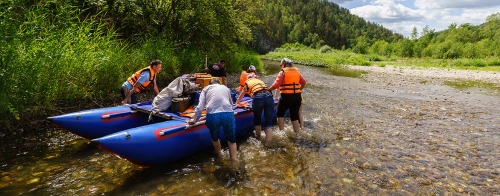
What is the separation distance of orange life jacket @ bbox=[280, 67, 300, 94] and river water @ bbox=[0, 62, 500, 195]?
1.20 m

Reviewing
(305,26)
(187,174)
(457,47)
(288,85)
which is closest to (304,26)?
(305,26)

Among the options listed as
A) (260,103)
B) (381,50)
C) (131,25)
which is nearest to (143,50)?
(131,25)

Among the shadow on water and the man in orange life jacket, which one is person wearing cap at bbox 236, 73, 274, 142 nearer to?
the shadow on water

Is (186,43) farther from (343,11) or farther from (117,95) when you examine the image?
(343,11)

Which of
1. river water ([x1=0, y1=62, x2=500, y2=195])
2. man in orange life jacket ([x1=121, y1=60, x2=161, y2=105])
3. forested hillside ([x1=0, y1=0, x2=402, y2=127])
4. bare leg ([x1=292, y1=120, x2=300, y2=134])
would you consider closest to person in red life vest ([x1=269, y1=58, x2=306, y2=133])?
bare leg ([x1=292, y1=120, x2=300, y2=134])

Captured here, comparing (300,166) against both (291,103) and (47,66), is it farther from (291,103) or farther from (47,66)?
(47,66)

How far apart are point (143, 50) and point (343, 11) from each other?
642 feet

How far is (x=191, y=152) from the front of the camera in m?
4.46

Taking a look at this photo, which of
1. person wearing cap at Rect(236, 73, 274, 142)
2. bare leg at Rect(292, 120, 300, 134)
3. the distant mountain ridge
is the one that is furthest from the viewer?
the distant mountain ridge

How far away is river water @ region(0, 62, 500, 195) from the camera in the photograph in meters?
3.59

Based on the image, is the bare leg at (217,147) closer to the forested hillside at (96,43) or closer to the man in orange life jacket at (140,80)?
the man in orange life jacket at (140,80)

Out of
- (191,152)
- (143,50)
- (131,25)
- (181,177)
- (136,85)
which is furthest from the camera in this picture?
(131,25)

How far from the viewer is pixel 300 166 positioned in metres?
4.42

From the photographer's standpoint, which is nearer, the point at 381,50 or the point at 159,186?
the point at 159,186
